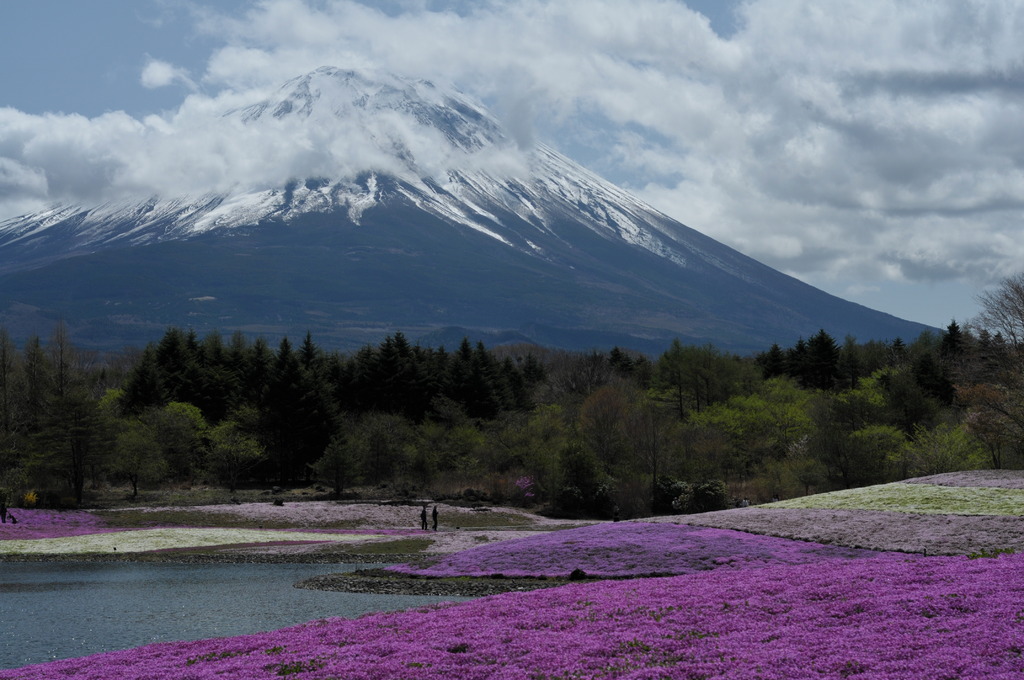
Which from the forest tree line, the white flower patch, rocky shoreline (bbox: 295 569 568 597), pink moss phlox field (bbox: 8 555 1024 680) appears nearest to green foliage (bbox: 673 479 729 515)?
the forest tree line

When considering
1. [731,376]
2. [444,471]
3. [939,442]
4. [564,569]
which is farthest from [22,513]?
[731,376]

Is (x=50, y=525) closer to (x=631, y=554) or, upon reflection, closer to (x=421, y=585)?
(x=421, y=585)

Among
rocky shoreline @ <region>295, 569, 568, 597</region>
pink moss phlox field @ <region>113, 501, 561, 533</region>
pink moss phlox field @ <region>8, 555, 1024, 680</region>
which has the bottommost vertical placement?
pink moss phlox field @ <region>113, 501, 561, 533</region>

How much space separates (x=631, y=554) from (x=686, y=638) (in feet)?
58.5

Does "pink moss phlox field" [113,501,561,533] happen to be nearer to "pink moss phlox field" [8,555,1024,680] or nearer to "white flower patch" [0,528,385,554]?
"white flower patch" [0,528,385,554]

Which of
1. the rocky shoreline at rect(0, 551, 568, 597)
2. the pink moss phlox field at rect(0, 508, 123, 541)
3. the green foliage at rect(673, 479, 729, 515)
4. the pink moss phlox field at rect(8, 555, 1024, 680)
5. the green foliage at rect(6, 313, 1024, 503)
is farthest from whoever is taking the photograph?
the green foliage at rect(6, 313, 1024, 503)

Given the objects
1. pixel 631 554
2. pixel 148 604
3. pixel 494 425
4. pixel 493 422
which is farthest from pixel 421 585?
pixel 493 422

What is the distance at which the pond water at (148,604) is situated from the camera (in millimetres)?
24266

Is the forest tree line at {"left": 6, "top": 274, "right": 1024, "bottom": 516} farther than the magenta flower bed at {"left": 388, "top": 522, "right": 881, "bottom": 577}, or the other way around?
the forest tree line at {"left": 6, "top": 274, "right": 1024, "bottom": 516}

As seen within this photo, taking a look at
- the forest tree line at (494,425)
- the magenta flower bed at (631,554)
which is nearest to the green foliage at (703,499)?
the forest tree line at (494,425)

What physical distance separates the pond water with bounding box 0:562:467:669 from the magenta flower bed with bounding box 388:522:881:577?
583 centimetres

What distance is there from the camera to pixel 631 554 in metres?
36.0

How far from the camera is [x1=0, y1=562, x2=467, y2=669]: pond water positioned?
955 inches

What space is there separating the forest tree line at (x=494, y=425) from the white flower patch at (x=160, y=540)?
1638 cm
